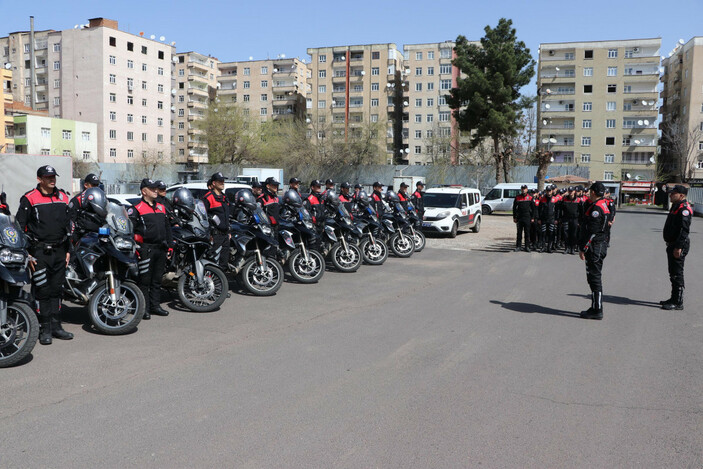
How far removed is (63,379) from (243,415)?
1.89 meters

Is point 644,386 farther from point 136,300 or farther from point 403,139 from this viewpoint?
point 403,139

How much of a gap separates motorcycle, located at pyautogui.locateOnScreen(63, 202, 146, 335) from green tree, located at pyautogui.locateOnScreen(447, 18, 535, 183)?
37.6 m

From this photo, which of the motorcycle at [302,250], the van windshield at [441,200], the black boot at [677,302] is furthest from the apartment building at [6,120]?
the black boot at [677,302]

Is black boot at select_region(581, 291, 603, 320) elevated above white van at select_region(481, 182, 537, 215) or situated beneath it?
situated beneath

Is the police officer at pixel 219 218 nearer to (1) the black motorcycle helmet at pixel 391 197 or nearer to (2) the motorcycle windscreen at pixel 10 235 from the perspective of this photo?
(2) the motorcycle windscreen at pixel 10 235

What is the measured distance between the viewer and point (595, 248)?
8336 millimetres

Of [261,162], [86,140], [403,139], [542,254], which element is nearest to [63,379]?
[542,254]

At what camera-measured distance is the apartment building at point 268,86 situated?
97062 millimetres

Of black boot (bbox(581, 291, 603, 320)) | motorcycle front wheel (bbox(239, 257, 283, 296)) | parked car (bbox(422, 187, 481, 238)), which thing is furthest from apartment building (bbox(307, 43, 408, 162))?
black boot (bbox(581, 291, 603, 320))

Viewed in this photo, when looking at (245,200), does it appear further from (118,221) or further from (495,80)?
(495,80)

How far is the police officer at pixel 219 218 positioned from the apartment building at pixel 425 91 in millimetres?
77337

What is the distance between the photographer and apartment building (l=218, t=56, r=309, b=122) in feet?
318

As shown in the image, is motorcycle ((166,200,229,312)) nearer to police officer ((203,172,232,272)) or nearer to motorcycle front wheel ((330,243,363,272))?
police officer ((203,172,232,272))

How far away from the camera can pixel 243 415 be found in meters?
4.54
